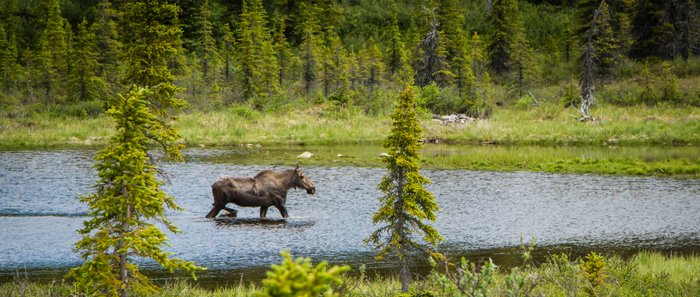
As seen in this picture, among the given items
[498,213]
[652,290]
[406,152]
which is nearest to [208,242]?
[406,152]

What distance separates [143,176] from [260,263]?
8.61 meters

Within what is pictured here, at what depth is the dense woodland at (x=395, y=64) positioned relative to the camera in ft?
194

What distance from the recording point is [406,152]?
13.9 metres

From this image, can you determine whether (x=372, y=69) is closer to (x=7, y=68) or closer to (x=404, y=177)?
(x=7, y=68)

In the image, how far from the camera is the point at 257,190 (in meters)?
23.7

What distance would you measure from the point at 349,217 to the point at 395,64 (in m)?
48.0

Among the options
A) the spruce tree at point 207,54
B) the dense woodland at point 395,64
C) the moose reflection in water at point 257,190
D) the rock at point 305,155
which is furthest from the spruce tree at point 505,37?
the moose reflection in water at point 257,190

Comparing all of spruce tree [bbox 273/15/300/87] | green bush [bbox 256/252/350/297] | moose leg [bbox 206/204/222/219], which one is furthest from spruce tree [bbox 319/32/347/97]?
green bush [bbox 256/252/350/297]

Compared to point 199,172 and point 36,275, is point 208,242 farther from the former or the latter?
point 199,172

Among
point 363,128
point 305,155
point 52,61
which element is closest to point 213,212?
point 305,155

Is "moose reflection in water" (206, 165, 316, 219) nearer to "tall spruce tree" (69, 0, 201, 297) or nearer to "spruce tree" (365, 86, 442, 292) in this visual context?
"spruce tree" (365, 86, 442, 292)

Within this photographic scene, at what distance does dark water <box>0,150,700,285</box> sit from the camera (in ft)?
61.0

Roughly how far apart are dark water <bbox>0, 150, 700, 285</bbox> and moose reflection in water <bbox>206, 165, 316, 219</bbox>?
1.86 feet

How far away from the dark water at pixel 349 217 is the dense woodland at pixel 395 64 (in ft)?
82.0
